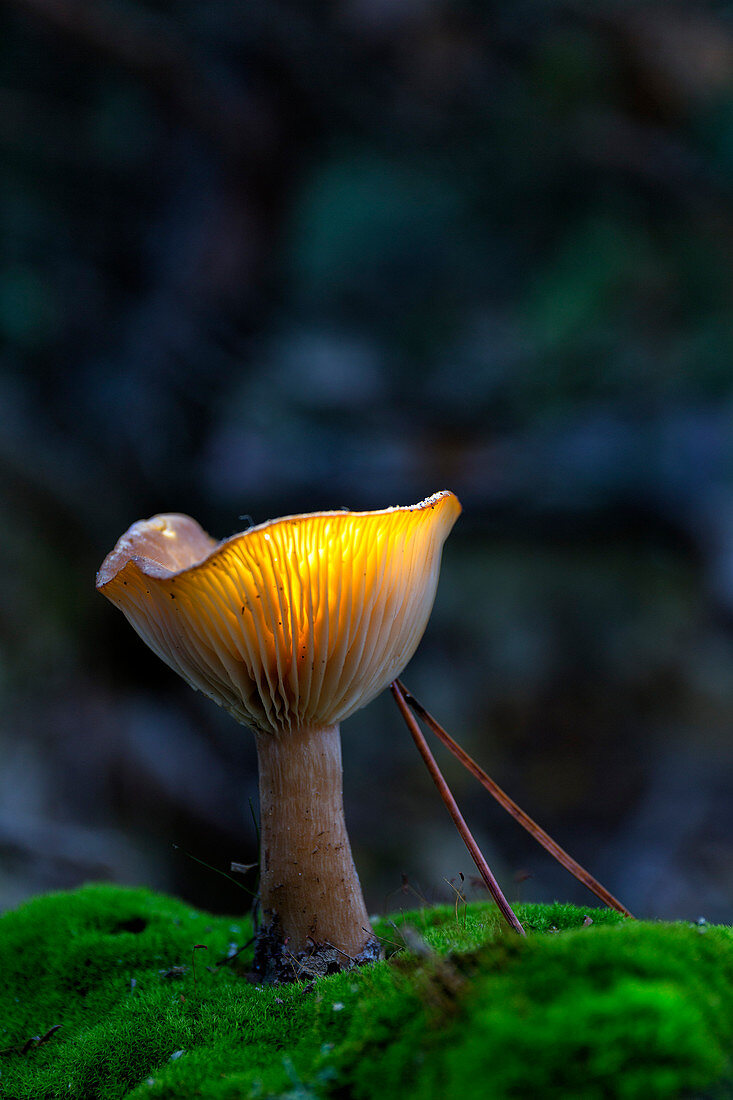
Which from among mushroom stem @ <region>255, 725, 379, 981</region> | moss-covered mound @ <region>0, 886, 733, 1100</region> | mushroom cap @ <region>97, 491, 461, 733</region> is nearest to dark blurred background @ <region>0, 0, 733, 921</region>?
moss-covered mound @ <region>0, 886, 733, 1100</region>

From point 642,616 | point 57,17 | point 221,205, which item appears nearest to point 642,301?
point 642,616

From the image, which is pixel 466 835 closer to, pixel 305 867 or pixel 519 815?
pixel 519 815

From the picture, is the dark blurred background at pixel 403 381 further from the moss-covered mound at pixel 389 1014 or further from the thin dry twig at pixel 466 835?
the thin dry twig at pixel 466 835

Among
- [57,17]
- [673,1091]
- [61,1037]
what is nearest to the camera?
[673,1091]

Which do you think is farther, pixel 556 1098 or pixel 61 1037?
pixel 61 1037

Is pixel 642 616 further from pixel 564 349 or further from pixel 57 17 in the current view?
pixel 57 17

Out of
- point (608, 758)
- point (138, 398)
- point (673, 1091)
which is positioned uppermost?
point (138, 398)

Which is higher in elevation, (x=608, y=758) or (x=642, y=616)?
(x=642, y=616)

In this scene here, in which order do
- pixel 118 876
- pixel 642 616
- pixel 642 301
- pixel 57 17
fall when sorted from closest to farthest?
pixel 118 876
pixel 57 17
pixel 642 616
pixel 642 301

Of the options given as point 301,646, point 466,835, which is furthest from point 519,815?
point 301,646
